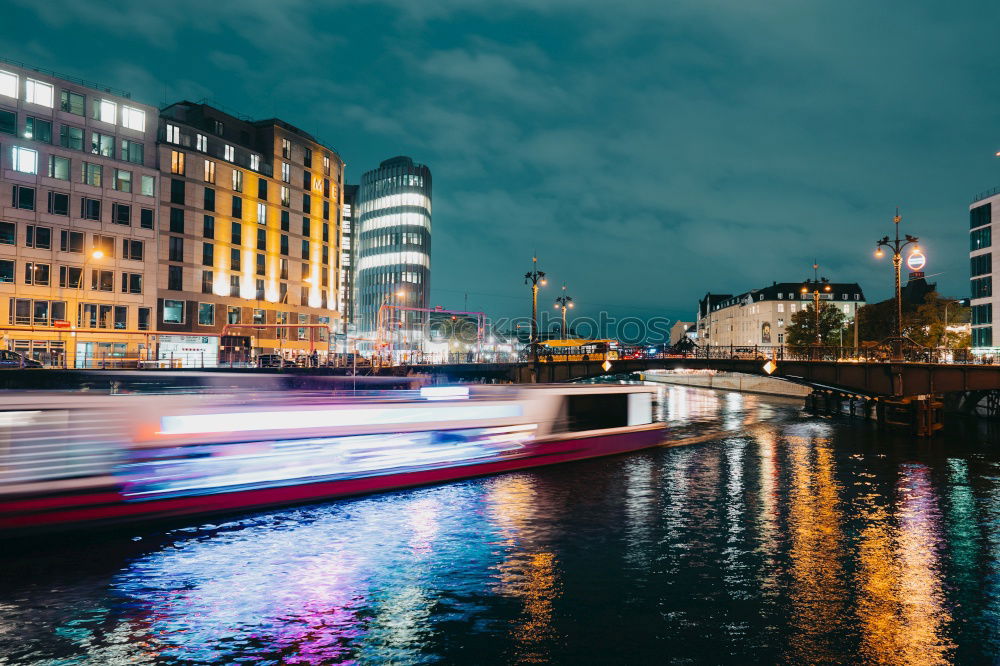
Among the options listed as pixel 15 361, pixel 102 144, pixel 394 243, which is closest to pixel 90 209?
pixel 102 144

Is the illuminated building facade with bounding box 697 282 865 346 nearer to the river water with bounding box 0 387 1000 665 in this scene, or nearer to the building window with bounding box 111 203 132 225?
the building window with bounding box 111 203 132 225

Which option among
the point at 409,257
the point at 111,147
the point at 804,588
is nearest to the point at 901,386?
the point at 804,588

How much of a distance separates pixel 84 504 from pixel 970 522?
20.7 m

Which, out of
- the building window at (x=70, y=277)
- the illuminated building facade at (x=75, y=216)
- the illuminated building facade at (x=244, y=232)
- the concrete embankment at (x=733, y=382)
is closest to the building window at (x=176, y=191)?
the illuminated building facade at (x=244, y=232)

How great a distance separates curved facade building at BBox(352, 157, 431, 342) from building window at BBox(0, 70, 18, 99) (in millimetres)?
83466

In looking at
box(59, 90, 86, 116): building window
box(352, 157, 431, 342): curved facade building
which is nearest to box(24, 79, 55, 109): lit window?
box(59, 90, 86, 116): building window

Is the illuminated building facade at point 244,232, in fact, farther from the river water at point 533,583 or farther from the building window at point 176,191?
the river water at point 533,583

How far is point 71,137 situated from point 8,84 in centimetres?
580

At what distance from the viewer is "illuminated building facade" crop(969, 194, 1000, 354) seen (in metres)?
71.8

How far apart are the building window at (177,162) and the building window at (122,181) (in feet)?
15.4

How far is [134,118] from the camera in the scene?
65625 millimetres

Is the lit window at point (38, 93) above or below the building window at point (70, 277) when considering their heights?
above

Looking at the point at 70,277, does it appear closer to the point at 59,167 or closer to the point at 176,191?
the point at 59,167

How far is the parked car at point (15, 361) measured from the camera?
41.0m
